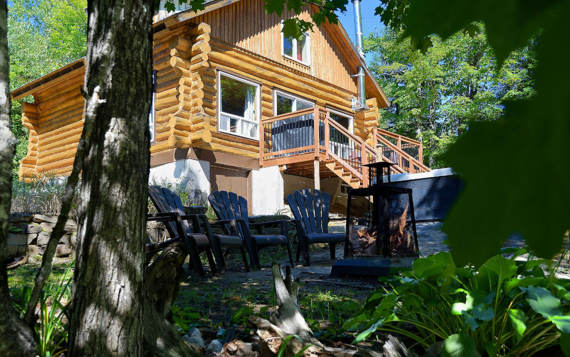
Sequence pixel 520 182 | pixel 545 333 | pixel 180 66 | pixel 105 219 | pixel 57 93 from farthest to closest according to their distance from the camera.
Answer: pixel 57 93 → pixel 180 66 → pixel 545 333 → pixel 105 219 → pixel 520 182

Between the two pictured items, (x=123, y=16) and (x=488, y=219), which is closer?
(x=488, y=219)

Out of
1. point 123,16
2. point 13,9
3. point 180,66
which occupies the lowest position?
point 123,16

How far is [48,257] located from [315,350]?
3.48ft

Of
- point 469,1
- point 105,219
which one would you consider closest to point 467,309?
point 105,219

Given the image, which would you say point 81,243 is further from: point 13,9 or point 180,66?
point 13,9

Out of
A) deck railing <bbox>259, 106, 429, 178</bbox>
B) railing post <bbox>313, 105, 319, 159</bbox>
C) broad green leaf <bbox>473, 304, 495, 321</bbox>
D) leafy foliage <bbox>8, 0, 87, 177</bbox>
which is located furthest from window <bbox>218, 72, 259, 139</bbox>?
leafy foliage <bbox>8, 0, 87, 177</bbox>

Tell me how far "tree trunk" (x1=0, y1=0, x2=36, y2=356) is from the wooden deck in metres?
9.55

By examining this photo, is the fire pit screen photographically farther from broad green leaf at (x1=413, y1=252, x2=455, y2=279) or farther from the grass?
broad green leaf at (x1=413, y1=252, x2=455, y2=279)

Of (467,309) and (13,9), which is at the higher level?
(13,9)

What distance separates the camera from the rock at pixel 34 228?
6.71 metres

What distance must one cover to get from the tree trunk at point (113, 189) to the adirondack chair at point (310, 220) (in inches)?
194

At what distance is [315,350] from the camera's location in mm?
1905

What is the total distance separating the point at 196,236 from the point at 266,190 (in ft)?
20.8

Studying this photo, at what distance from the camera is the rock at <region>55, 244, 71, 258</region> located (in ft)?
22.1
